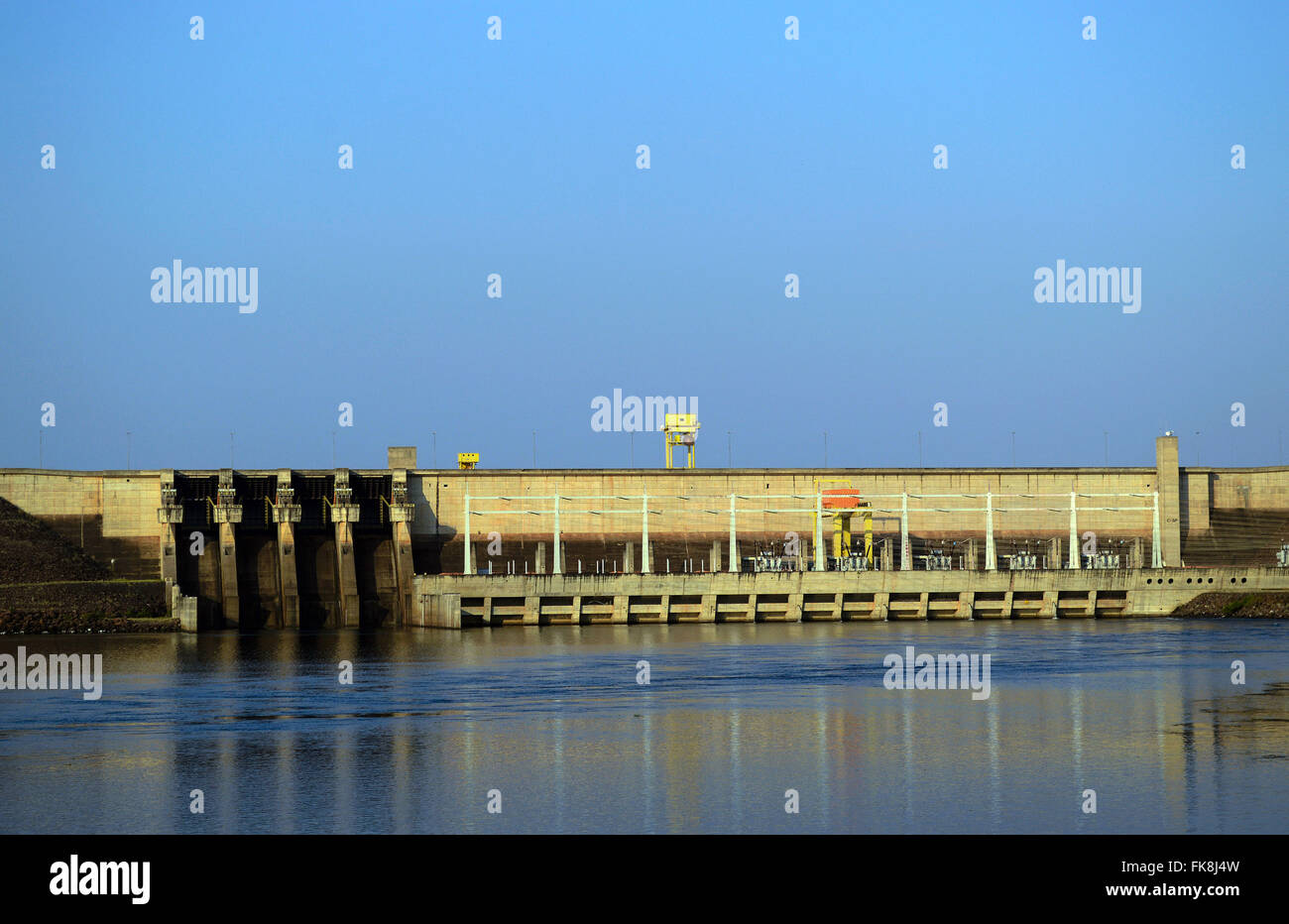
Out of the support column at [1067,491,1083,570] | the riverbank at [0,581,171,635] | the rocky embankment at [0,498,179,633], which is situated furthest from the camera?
the support column at [1067,491,1083,570]

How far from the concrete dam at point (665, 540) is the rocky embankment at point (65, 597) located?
181 centimetres

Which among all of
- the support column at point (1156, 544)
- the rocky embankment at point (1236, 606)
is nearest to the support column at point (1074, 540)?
the support column at point (1156, 544)

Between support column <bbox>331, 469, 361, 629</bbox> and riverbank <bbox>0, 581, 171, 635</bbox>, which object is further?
support column <bbox>331, 469, 361, 629</bbox>

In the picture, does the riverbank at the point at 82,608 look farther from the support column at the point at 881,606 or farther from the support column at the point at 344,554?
the support column at the point at 881,606

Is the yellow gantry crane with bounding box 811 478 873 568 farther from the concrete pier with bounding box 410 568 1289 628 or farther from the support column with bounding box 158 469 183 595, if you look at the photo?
the support column with bounding box 158 469 183 595

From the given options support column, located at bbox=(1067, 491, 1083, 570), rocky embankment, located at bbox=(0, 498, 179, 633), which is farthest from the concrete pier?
rocky embankment, located at bbox=(0, 498, 179, 633)

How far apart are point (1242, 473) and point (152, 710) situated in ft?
276

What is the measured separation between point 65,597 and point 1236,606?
2667 inches

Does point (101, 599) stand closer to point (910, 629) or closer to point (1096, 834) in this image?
point (910, 629)

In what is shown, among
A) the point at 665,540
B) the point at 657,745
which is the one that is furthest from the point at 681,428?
the point at 657,745

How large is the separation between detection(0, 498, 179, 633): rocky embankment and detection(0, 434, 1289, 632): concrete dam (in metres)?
1.81

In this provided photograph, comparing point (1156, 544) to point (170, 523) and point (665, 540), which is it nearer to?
point (665, 540)

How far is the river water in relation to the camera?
100 feet

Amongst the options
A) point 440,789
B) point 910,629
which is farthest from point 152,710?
point 910,629
